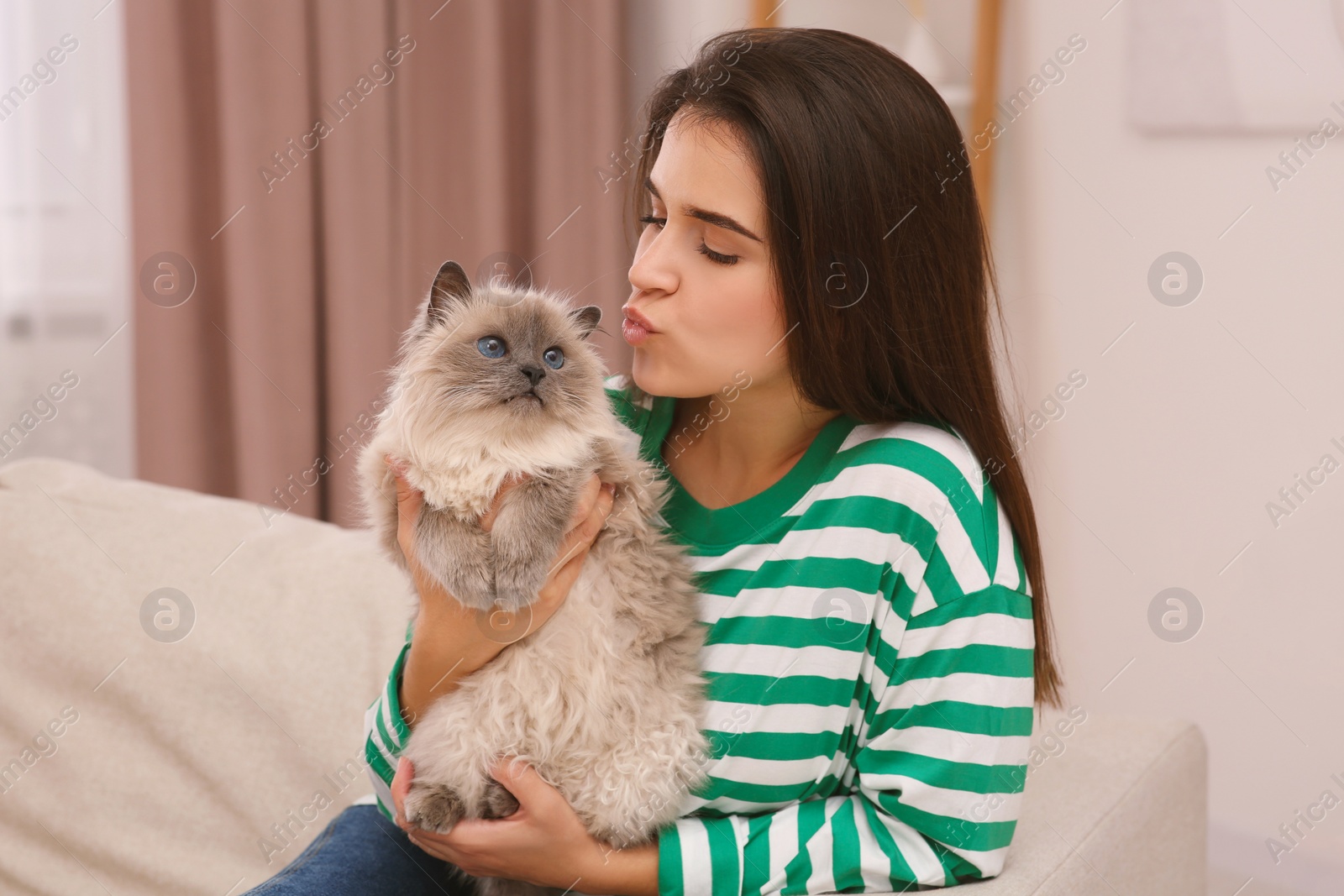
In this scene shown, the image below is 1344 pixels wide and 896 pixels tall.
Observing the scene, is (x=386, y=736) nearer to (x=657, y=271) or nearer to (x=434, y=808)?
(x=434, y=808)

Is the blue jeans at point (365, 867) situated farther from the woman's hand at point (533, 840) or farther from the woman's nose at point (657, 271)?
the woman's nose at point (657, 271)

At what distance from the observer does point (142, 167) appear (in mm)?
2684

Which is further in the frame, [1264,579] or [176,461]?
[176,461]

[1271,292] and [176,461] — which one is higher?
[1271,292]

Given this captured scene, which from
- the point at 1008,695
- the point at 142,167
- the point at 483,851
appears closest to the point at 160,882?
the point at 483,851

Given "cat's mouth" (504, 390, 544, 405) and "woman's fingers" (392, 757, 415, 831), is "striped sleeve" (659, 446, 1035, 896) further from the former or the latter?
"cat's mouth" (504, 390, 544, 405)

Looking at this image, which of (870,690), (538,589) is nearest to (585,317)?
(538,589)

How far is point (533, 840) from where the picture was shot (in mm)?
1197

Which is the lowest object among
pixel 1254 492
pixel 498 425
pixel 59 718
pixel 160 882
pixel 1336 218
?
pixel 160 882

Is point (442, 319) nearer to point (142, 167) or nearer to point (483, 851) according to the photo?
point (483, 851)

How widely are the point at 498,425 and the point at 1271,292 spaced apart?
2.01 meters

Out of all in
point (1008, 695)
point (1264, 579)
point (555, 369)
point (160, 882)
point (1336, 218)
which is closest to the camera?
point (1008, 695)

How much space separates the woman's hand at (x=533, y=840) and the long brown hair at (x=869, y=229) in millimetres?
568

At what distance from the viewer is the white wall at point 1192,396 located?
7.96 ft
